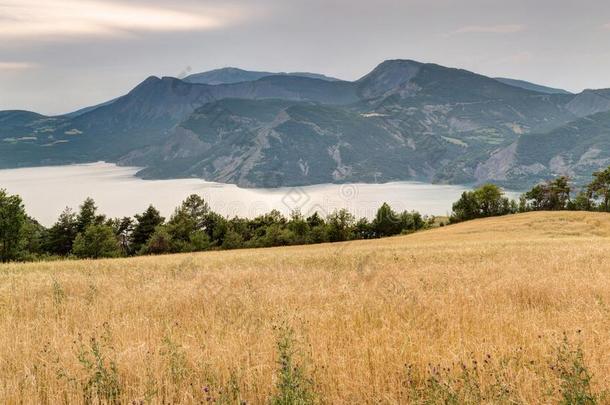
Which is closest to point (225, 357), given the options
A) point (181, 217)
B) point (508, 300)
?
point (508, 300)

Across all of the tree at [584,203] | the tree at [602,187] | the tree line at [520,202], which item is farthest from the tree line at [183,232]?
the tree at [602,187]

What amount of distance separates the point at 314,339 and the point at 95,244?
93414 mm

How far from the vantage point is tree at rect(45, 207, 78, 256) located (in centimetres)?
10038

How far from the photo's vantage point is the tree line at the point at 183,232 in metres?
91.8

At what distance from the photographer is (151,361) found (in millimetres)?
6148

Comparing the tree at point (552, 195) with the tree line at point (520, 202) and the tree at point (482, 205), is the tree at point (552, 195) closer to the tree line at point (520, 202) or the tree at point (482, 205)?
the tree line at point (520, 202)

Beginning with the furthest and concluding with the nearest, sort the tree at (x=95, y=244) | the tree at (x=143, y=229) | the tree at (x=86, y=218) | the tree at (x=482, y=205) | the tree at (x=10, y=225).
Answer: the tree at (x=482, y=205)
the tree at (x=143, y=229)
the tree at (x=86, y=218)
the tree at (x=95, y=244)
the tree at (x=10, y=225)

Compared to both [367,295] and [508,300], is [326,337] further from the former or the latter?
[508,300]

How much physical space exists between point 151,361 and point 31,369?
1.69 metres

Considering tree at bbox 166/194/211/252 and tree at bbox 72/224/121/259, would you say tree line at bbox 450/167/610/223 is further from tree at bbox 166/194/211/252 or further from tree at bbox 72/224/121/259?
tree at bbox 72/224/121/259

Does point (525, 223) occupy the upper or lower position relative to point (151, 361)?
lower

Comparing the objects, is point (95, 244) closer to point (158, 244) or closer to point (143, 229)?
point (158, 244)

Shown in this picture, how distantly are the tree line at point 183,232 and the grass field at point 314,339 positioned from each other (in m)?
79.6

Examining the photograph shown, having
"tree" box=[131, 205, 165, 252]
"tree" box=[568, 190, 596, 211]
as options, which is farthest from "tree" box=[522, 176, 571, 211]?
"tree" box=[131, 205, 165, 252]
